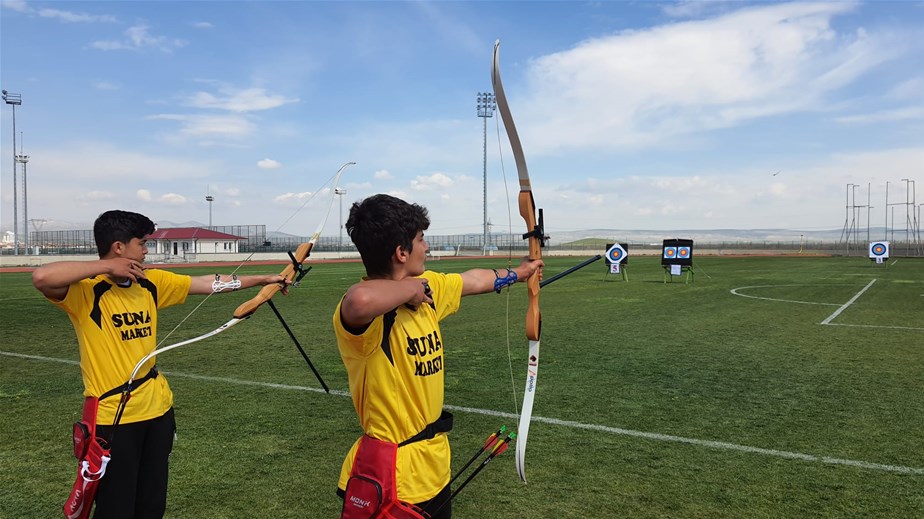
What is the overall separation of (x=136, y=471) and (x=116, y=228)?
4.20 feet

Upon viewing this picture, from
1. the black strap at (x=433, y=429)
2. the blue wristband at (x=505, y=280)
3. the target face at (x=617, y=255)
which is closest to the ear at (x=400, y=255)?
the black strap at (x=433, y=429)

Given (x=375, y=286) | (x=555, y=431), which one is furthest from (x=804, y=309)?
(x=375, y=286)

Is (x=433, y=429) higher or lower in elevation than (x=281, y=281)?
lower

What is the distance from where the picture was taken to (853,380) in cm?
784

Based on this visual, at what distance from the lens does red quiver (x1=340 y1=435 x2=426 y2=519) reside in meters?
2.28

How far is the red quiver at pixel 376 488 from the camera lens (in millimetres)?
2277

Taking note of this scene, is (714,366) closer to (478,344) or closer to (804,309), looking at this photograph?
(478,344)

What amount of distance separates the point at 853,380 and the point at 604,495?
5.20m

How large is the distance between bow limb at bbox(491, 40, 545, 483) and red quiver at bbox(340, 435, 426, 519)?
96 centimetres

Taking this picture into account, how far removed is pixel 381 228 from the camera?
7.57 feet

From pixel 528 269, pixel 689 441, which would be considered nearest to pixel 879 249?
pixel 689 441

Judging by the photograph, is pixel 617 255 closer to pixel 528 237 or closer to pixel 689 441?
pixel 689 441

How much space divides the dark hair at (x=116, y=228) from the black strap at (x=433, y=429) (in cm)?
206

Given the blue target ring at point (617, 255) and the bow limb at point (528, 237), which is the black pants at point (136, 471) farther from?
the blue target ring at point (617, 255)
